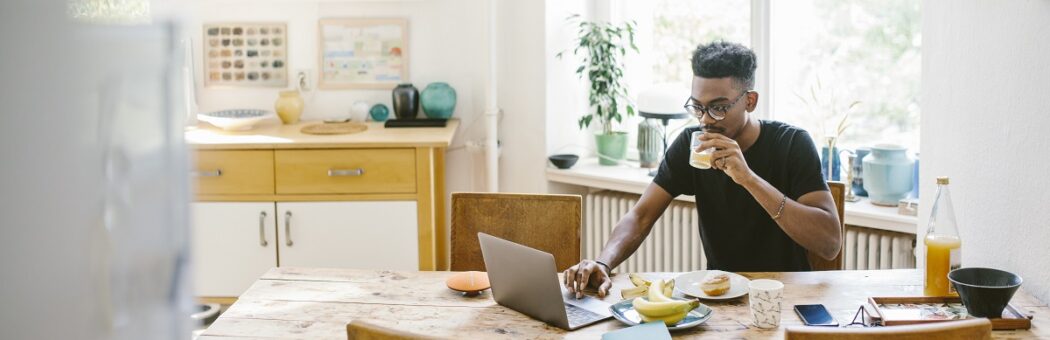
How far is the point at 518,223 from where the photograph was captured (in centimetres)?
255

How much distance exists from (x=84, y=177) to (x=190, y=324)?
0.08 metres

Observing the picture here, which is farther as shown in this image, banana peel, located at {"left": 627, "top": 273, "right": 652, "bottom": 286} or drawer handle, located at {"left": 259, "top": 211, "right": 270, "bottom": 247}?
drawer handle, located at {"left": 259, "top": 211, "right": 270, "bottom": 247}

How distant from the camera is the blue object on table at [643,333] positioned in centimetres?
170

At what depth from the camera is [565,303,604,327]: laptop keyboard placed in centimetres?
185

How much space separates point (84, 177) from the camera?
0.33 m

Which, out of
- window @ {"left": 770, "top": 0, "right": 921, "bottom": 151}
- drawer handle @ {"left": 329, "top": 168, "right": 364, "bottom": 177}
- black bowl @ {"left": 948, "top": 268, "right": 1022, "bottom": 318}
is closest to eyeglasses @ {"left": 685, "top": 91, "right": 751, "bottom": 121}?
black bowl @ {"left": 948, "top": 268, "right": 1022, "bottom": 318}

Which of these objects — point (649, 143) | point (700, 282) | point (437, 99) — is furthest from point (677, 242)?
point (700, 282)

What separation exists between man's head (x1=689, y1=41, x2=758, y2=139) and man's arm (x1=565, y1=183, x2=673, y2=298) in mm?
259

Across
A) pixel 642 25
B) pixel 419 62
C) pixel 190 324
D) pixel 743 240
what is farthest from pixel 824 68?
pixel 190 324

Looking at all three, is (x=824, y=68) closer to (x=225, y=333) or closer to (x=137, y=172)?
(x=225, y=333)

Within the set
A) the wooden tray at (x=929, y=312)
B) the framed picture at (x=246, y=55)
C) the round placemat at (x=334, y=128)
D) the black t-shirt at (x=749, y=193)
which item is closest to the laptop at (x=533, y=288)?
the wooden tray at (x=929, y=312)

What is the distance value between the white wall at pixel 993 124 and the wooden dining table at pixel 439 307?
0.13 m

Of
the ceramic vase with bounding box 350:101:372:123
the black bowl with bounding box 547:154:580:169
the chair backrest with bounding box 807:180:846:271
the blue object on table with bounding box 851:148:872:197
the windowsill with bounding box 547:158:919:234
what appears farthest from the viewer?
the ceramic vase with bounding box 350:101:372:123

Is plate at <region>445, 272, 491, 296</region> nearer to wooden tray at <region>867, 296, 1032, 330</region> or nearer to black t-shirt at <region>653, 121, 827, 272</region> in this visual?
black t-shirt at <region>653, 121, 827, 272</region>
